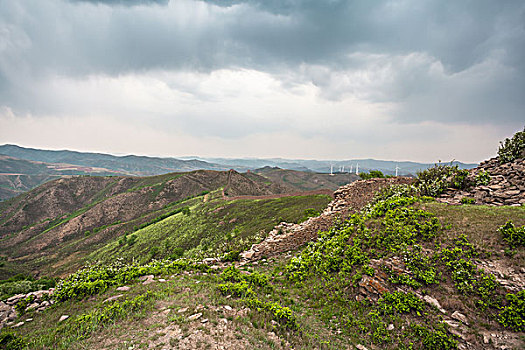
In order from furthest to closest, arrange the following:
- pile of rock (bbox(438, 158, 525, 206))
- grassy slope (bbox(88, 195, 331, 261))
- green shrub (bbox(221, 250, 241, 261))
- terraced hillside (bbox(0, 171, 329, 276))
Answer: terraced hillside (bbox(0, 171, 329, 276)) → grassy slope (bbox(88, 195, 331, 261)) → green shrub (bbox(221, 250, 241, 261)) → pile of rock (bbox(438, 158, 525, 206))

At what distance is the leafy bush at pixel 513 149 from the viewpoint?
49.0 feet

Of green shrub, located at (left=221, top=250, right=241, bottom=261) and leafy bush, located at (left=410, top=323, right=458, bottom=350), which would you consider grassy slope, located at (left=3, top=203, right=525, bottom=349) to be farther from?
green shrub, located at (left=221, top=250, right=241, bottom=261)

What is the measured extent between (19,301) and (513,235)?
2235 cm

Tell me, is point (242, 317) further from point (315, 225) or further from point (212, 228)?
point (212, 228)

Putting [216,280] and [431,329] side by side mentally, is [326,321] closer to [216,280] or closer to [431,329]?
[431,329]

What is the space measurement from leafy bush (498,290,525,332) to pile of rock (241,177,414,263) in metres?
9.26

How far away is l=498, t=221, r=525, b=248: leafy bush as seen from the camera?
831 centimetres

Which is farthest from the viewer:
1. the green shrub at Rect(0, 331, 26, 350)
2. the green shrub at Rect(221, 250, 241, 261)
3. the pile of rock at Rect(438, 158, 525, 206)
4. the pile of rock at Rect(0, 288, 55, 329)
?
the green shrub at Rect(221, 250, 241, 261)

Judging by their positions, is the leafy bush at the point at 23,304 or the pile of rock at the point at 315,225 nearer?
the leafy bush at the point at 23,304

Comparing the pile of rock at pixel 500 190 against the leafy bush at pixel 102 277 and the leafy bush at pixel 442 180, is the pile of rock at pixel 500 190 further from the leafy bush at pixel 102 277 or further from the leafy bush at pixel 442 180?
the leafy bush at pixel 102 277

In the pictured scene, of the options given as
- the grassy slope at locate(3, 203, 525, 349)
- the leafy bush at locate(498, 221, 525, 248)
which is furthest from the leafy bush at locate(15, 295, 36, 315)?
the leafy bush at locate(498, 221, 525, 248)

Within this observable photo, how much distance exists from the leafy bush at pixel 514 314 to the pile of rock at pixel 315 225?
9.26 meters

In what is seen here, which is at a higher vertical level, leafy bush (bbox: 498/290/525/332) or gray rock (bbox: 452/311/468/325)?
leafy bush (bbox: 498/290/525/332)

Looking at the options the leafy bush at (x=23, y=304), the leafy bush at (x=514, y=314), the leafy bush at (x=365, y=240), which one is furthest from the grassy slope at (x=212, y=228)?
the leafy bush at (x=514, y=314)
